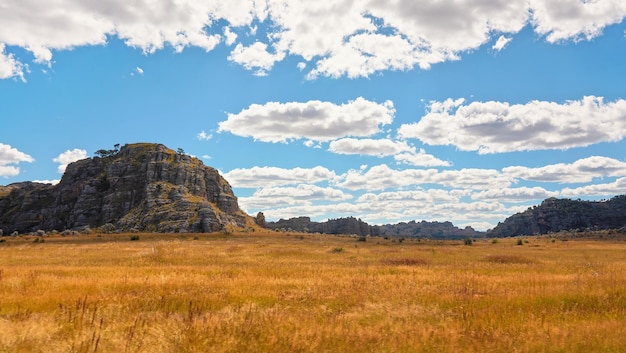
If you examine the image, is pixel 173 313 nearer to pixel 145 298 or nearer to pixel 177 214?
pixel 145 298

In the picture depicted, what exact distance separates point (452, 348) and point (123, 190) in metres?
180

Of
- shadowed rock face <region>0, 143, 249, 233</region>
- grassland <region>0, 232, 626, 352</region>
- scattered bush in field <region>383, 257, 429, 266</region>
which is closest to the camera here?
grassland <region>0, 232, 626, 352</region>

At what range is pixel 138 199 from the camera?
544 feet

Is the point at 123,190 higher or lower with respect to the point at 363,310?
higher

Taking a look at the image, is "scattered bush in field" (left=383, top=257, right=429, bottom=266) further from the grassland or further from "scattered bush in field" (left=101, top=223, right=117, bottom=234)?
"scattered bush in field" (left=101, top=223, right=117, bottom=234)

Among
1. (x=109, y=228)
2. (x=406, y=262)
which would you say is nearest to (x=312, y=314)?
(x=406, y=262)

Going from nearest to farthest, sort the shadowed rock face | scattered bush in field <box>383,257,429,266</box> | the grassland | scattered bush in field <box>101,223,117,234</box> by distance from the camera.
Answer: the grassland
scattered bush in field <box>383,257,429,266</box>
scattered bush in field <box>101,223,117,234</box>
the shadowed rock face

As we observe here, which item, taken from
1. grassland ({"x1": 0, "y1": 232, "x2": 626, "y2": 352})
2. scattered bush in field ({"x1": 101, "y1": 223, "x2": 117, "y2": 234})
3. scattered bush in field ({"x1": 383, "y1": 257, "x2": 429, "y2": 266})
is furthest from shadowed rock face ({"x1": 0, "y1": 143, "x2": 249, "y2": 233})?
grassland ({"x1": 0, "y1": 232, "x2": 626, "y2": 352})

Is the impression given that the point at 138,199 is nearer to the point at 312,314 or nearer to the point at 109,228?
the point at 109,228

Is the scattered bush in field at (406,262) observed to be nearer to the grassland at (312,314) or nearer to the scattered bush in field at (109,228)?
the grassland at (312,314)

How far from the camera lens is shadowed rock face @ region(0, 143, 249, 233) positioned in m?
148

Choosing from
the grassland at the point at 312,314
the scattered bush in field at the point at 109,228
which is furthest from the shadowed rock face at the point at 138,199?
the grassland at the point at 312,314

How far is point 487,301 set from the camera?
1550cm

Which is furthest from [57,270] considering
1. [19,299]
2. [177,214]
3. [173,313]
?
[177,214]
